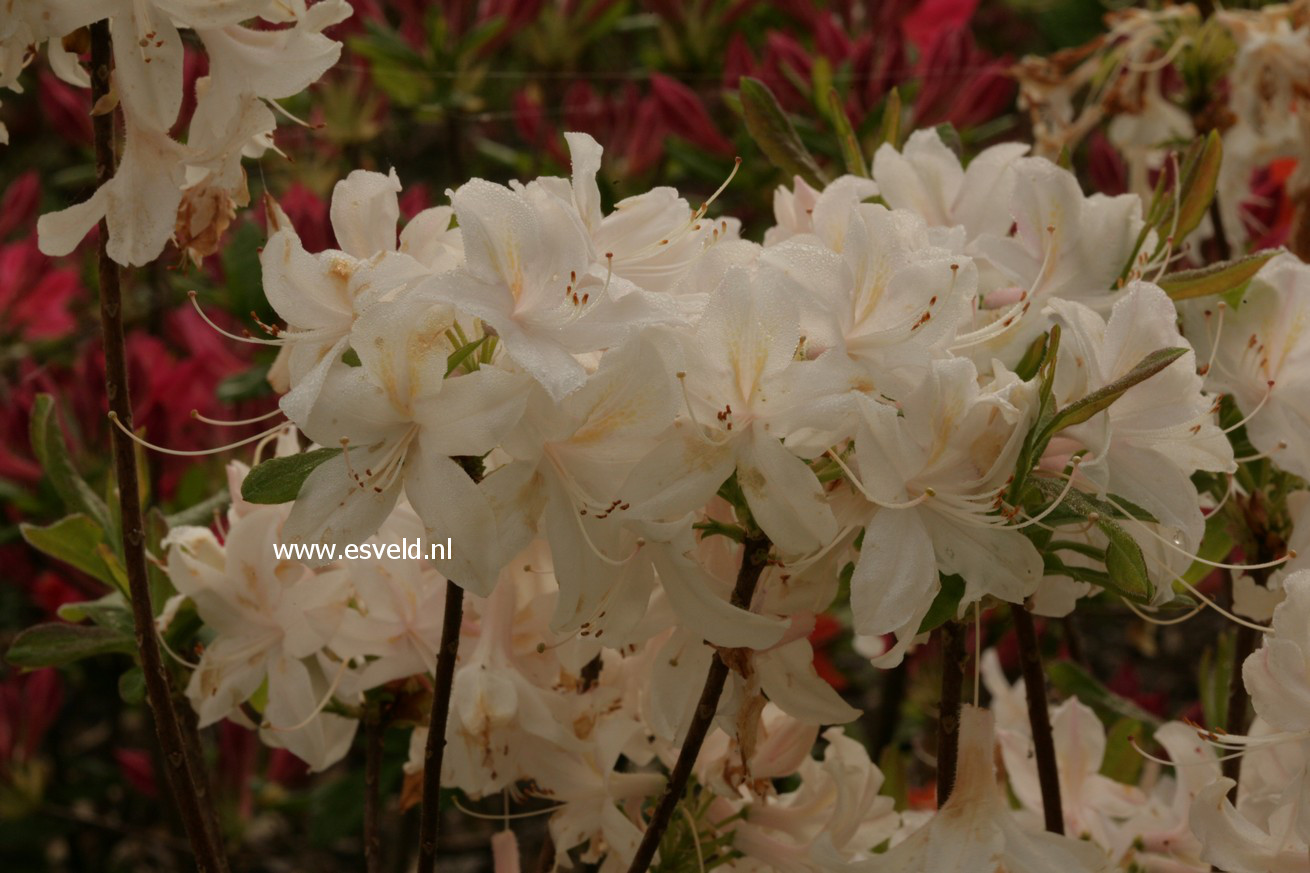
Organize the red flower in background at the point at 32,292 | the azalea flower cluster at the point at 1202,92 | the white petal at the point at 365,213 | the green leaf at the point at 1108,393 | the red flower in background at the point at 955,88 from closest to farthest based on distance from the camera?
the green leaf at the point at 1108,393 → the white petal at the point at 365,213 → the azalea flower cluster at the point at 1202,92 → the red flower in background at the point at 955,88 → the red flower in background at the point at 32,292

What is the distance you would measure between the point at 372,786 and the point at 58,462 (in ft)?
0.94

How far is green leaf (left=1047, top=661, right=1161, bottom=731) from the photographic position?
1182mm

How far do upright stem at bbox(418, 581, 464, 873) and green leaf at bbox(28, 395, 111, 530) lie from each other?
33 cm

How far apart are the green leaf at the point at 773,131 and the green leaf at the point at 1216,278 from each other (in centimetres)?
24

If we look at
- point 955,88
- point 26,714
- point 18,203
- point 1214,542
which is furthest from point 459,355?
point 18,203

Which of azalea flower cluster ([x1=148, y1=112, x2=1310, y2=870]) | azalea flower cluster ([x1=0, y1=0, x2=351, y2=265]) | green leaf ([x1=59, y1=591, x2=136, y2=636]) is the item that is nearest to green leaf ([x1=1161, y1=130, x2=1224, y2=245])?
azalea flower cluster ([x1=148, y1=112, x2=1310, y2=870])

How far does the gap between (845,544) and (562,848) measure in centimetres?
29

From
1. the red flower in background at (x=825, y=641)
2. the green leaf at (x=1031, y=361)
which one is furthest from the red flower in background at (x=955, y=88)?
the green leaf at (x=1031, y=361)

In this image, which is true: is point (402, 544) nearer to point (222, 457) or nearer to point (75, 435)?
point (222, 457)

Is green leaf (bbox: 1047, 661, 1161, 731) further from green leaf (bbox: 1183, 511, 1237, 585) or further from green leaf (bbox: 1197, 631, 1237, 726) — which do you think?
green leaf (bbox: 1183, 511, 1237, 585)

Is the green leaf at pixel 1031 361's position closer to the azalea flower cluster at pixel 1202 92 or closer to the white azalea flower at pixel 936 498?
the white azalea flower at pixel 936 498

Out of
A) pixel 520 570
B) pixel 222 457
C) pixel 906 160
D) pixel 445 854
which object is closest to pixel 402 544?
pixel 520 570

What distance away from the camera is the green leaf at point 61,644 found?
92 cm

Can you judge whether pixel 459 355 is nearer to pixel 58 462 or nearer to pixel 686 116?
pixel 58 462
